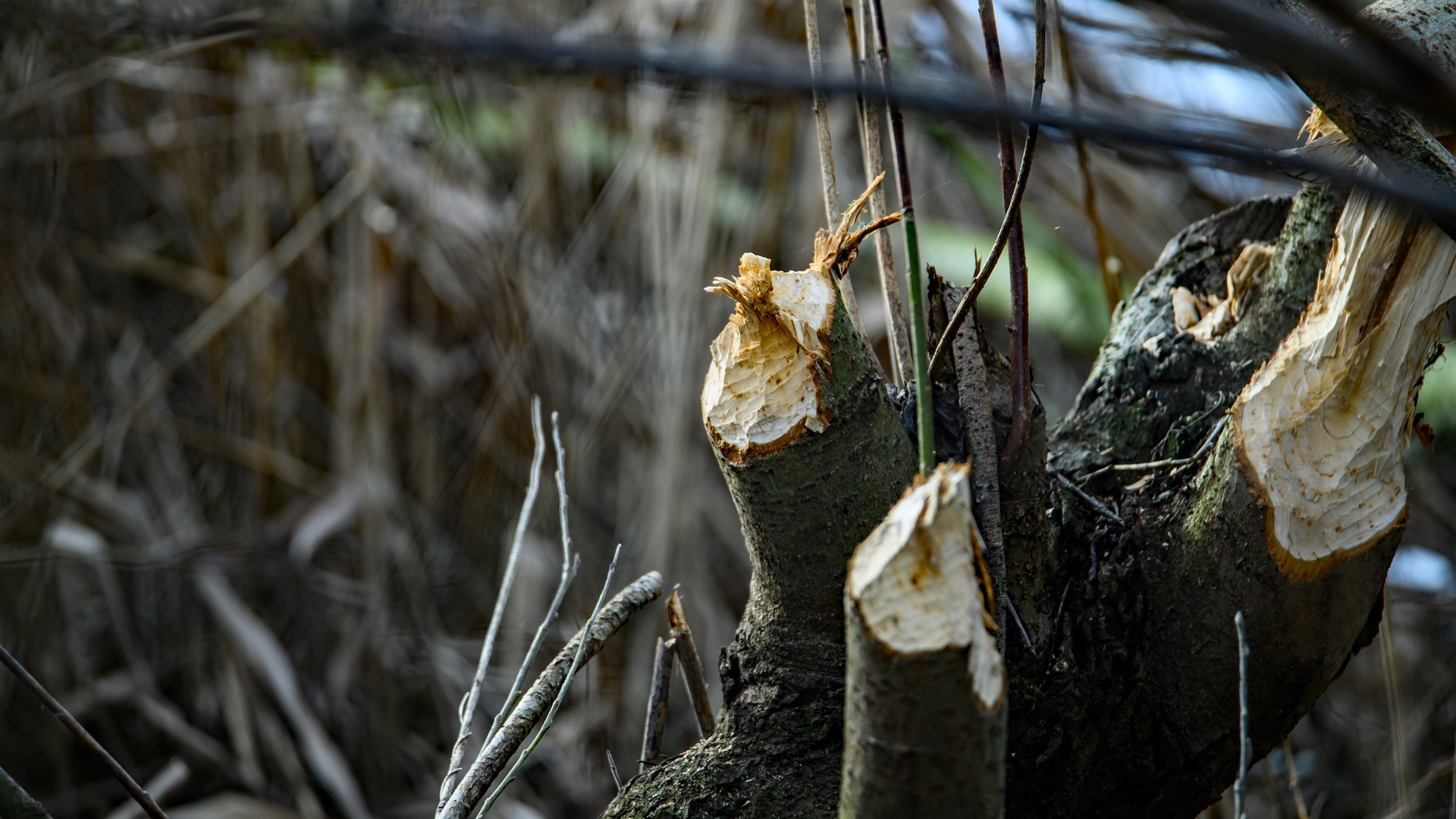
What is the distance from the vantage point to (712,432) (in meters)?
0.39

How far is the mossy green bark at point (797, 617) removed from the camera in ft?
1.29

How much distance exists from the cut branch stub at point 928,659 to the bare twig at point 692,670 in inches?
9.9

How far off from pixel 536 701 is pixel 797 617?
0.14 meters

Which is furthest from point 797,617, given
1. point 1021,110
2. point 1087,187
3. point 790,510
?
point 1087,187

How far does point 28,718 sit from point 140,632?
0.18 metres

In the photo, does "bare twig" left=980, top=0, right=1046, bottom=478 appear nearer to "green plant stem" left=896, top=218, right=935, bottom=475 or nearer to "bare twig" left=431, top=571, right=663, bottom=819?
"green plant stem" left=896, top=218, right=935, bottom=475

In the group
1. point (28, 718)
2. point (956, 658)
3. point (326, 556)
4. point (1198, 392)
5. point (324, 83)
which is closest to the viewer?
point (956, 658)

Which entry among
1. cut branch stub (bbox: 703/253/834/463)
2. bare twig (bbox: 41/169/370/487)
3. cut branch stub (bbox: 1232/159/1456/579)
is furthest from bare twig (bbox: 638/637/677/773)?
bare twig (bbox: 41/169/370/487)

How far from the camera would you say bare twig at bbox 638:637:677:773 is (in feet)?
1.71

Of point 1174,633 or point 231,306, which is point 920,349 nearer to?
point 1174,633

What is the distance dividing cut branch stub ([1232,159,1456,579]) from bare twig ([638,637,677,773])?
33 centimetres

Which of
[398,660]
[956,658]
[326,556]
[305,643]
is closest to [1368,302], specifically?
[956,658]

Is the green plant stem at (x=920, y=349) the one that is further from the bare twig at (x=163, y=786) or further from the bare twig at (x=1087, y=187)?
the bare twig at (x=163, y=786)

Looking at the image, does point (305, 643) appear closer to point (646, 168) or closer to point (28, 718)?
point (28, 718)
